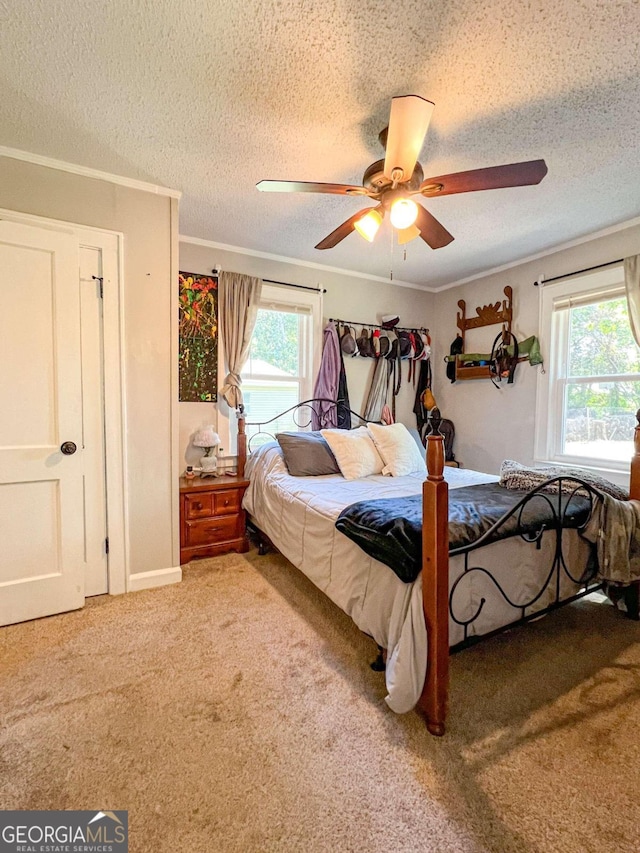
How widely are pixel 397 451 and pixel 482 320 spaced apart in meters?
1.99

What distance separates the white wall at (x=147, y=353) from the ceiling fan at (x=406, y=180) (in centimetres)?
109

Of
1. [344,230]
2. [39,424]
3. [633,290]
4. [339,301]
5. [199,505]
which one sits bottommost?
[199,505]

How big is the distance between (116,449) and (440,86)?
2.55m

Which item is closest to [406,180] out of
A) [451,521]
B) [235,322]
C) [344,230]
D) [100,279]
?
[344,230]

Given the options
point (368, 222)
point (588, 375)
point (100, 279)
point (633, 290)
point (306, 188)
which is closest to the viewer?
point (306, 188)

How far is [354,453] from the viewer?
2.92m

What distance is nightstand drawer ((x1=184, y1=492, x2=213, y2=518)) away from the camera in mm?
2848

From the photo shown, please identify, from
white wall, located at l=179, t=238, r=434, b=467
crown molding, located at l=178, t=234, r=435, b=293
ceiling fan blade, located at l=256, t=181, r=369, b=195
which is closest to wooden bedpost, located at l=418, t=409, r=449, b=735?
ceiling fan blade, located at l=256, t=181, r=369, b=195

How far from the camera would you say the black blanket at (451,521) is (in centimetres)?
147

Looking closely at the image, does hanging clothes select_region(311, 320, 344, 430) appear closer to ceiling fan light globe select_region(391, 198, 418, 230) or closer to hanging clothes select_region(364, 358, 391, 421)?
hanging clothes select_region(364, 358, 391, 421)

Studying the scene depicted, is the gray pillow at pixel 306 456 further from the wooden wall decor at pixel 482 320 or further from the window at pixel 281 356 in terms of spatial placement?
the wooden wall decor at pixel 482 320

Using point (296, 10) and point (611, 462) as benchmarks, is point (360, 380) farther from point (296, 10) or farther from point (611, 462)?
point (296, 10)

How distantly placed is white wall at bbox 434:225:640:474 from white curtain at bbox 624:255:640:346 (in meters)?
0.13

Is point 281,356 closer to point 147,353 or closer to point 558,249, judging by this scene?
point 147,353
